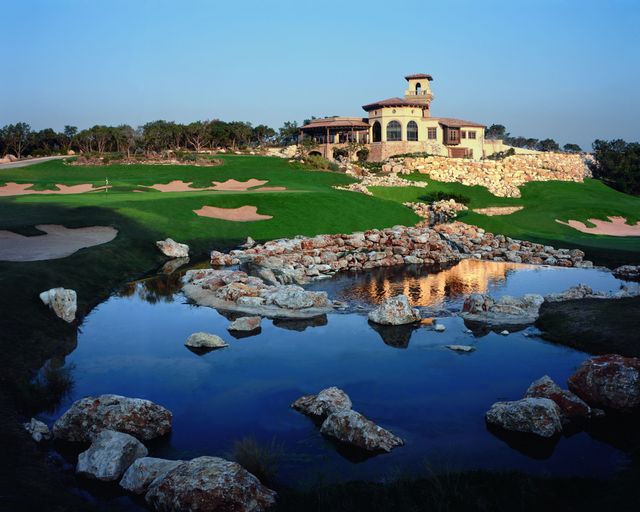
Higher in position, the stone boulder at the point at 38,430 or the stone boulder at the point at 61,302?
the stone boulder at the point at 61,302

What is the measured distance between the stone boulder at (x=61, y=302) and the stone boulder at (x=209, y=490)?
14.3m

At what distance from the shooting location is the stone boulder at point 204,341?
22.2m

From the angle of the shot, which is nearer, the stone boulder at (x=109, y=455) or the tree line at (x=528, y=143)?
the stone boulder at (x=109, y=455)

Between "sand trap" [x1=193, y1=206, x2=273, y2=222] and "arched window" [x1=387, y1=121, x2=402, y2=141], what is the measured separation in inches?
2103

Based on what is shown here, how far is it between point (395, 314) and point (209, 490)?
50.7 ft

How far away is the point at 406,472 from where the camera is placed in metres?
12.7

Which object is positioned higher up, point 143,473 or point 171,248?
point 143,473

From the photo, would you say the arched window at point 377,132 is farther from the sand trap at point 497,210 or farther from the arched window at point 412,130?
the sand trap at point 497,210

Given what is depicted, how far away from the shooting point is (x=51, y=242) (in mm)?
36125

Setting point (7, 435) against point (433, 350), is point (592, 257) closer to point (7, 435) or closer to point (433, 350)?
point (433, 350)

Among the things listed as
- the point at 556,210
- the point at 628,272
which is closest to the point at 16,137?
the point at 556,210

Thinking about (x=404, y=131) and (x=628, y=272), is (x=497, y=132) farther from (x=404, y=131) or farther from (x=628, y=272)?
(x=628, y=272)

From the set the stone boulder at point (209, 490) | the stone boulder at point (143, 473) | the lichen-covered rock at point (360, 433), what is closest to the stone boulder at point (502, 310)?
the lichen-covered rock at point (360, 433)

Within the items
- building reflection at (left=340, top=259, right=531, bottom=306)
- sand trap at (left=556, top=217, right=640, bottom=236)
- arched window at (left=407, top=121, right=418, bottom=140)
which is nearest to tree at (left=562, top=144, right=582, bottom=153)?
arched window at (left=407, top=121, right=418, bottom=140)
